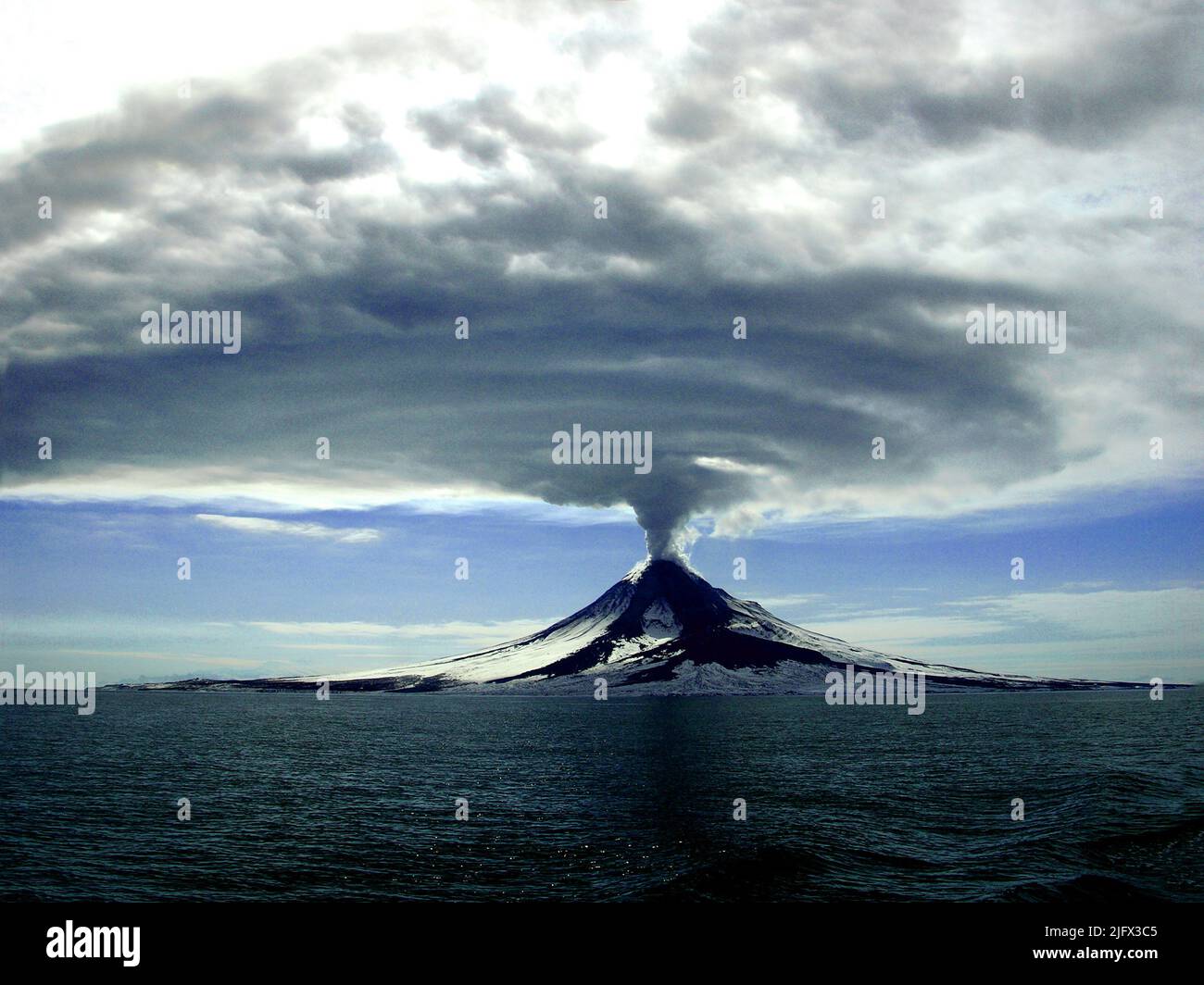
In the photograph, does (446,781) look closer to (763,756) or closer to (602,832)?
(602,832)

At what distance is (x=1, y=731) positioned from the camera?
189 m

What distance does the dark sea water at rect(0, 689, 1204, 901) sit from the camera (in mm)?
50875

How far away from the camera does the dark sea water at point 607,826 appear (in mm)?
50875

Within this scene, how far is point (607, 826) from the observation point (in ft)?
226
